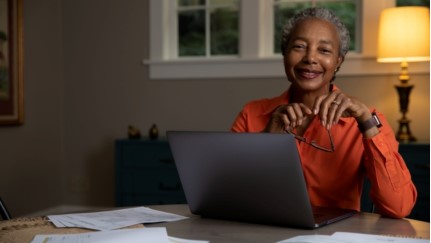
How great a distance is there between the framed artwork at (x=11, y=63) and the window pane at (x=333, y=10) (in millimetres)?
1796

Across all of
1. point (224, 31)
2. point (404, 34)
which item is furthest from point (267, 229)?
point (224, 31)

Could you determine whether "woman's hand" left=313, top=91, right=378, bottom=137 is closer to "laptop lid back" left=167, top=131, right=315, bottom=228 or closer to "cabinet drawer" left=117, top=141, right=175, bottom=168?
"laptop lid back" left=167, top=131, right=315, bottom=228

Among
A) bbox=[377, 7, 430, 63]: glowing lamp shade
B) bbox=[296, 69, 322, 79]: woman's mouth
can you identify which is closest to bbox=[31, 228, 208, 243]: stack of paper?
bbox=[296, 69, 322, 79]: woman's mouth

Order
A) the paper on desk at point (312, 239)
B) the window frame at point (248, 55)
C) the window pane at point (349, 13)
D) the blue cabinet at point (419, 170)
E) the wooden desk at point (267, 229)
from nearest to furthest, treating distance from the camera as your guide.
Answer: the paper on desk at point (312, 239), the wooden desk at point (267, 229), the blue cabinet at point (419, 170), the window frame at point (248, 55), the window pane at point (349, 13)

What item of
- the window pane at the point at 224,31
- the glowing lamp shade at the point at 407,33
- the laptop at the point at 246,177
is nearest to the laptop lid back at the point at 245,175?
the laptop at the point at 246,177

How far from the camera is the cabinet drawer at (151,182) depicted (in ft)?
12.5

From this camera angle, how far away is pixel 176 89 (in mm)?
4250

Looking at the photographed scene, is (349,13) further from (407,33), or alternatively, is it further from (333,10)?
(407,33)

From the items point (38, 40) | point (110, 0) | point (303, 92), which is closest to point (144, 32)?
point (110, 0)

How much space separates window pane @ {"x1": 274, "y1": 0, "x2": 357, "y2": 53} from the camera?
3928 millimetres

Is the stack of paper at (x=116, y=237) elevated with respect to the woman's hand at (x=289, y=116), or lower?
lower

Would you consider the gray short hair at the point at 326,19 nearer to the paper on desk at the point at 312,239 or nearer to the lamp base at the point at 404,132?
the paper on desk at the point at 312,239

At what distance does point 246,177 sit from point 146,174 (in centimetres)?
259

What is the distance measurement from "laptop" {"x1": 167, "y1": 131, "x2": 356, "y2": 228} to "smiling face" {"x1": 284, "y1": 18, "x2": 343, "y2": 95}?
0.59m
